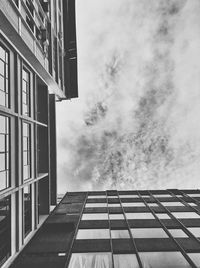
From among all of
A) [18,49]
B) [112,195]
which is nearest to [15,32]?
[18,49]

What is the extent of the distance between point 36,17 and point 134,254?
21.9 m

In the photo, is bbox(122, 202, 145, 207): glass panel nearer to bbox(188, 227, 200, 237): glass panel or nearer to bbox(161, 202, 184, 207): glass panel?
bbox(161, 202, 184, 207): glass panel

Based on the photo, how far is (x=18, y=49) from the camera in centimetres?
1838

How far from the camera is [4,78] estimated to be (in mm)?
16156

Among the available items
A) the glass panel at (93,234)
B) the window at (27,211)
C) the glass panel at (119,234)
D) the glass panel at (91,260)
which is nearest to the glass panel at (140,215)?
the glass panel at (119,234)

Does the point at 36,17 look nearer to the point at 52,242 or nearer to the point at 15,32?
the point at 15,32

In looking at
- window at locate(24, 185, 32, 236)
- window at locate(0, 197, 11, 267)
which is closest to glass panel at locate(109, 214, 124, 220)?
window at locate(24, 185, 32, 236)

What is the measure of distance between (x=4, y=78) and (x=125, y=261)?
14.0m

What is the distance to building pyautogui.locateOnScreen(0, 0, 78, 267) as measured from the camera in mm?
15719

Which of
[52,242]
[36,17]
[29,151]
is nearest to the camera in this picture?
[52,242]

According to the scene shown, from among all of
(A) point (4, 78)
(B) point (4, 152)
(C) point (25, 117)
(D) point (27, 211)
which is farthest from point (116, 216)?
(A) point (4, 78)

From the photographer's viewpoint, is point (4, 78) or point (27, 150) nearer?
point (4, 78)

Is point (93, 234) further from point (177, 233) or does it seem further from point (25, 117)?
point (25, 117)

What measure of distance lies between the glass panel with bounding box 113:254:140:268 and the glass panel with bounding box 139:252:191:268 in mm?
505
